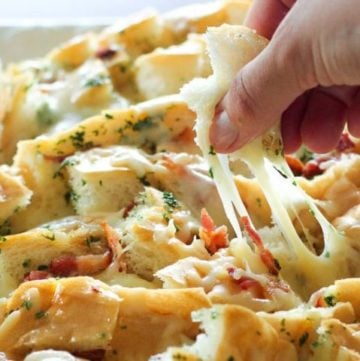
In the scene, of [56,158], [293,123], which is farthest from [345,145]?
[56,158]

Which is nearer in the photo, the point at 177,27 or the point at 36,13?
the point at 177,27

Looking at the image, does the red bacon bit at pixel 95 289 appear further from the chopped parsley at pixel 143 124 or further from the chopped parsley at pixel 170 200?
the chopped parsley at pixel 143 124

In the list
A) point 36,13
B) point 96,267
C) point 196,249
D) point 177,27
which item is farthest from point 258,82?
point 36,13

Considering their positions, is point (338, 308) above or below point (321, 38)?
below

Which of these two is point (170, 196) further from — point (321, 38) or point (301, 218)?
point (321, 38)

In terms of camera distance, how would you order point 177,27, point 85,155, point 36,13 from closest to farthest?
1. point 85,155
2. point 177,27
3. point 36,13

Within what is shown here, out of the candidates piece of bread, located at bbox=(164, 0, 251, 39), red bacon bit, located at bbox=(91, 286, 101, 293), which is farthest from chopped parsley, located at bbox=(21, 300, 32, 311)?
piece of bread, located at bbox=(164, 0, 251, 39)

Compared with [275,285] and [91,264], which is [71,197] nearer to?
[91,264]

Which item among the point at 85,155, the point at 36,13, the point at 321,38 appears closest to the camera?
the point at 321,38
